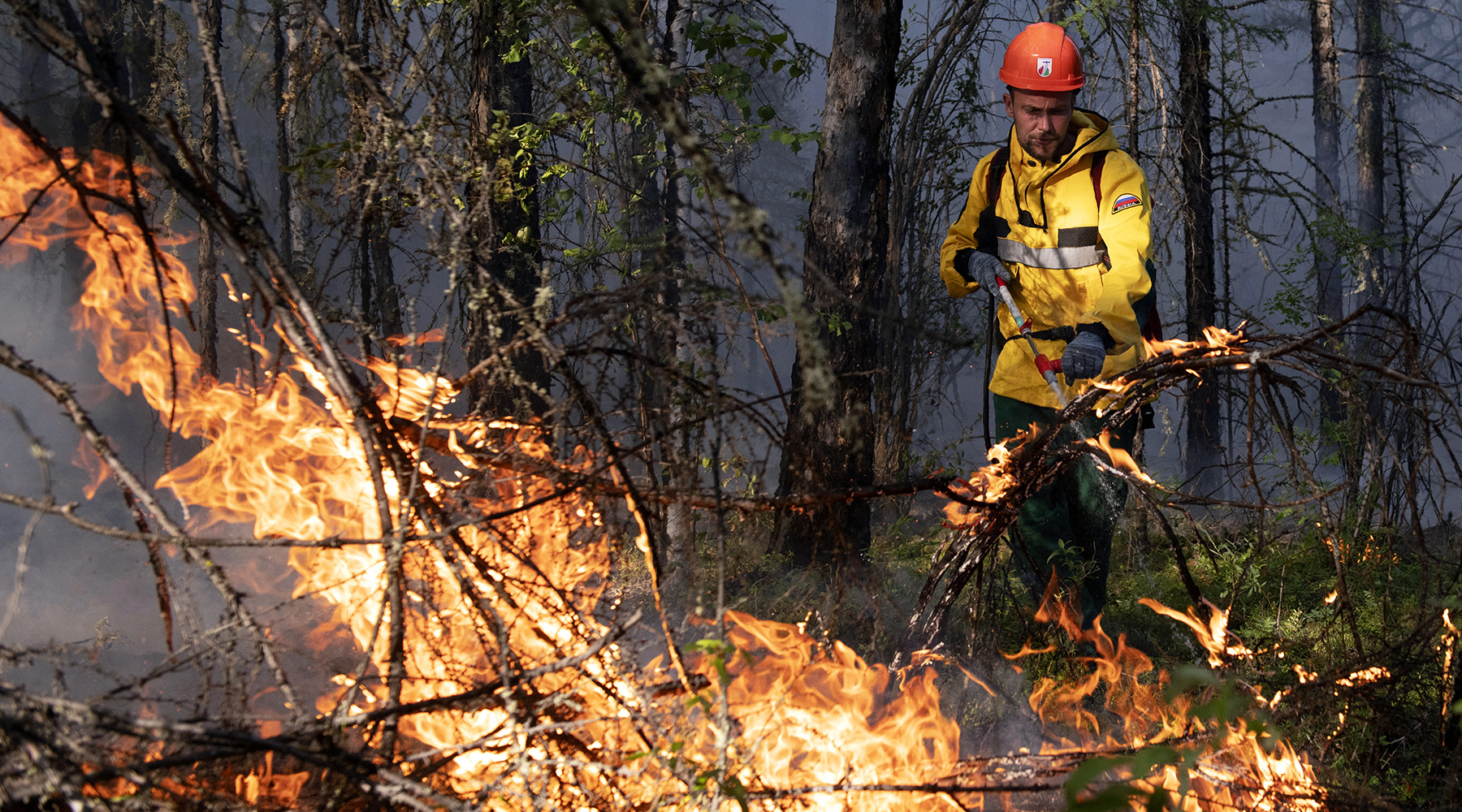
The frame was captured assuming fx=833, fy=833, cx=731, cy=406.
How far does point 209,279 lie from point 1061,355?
6816 millimetres

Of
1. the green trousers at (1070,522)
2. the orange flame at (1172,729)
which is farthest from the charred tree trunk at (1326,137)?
the orange flame at (1172,729)

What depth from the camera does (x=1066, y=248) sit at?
12.1ft

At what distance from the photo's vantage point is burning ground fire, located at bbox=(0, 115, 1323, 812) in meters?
2.07

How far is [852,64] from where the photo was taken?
4324 mm

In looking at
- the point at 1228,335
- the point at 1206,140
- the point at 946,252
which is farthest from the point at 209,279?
the point at 1206,140

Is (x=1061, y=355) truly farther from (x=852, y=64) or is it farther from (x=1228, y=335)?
(x=852, y=64)

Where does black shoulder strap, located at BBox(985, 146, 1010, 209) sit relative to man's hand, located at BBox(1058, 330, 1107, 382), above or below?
above

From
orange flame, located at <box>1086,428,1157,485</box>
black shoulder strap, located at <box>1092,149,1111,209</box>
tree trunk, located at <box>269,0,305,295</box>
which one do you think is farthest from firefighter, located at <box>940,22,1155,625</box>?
tree trunk, located at <box>269,0,305,295</box>

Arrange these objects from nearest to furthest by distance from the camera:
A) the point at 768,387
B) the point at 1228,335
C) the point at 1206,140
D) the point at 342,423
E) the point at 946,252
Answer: the point at 342,423 → the point at 1228,335 → the point at 946,252 → the point at 1206,140 → the point at 768,387

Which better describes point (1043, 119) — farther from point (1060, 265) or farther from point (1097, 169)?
point (1060, 265)

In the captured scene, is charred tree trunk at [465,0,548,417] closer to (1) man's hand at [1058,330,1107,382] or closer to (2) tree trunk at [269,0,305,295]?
(2) tree trunk at [269,0,305,295]

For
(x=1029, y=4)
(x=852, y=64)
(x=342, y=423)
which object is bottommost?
(x=342, y=423)

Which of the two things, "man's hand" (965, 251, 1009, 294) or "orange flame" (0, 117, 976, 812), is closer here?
"orange flame" (0, 117, 976, 812)

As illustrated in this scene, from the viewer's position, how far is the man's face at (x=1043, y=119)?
358 centimetres
